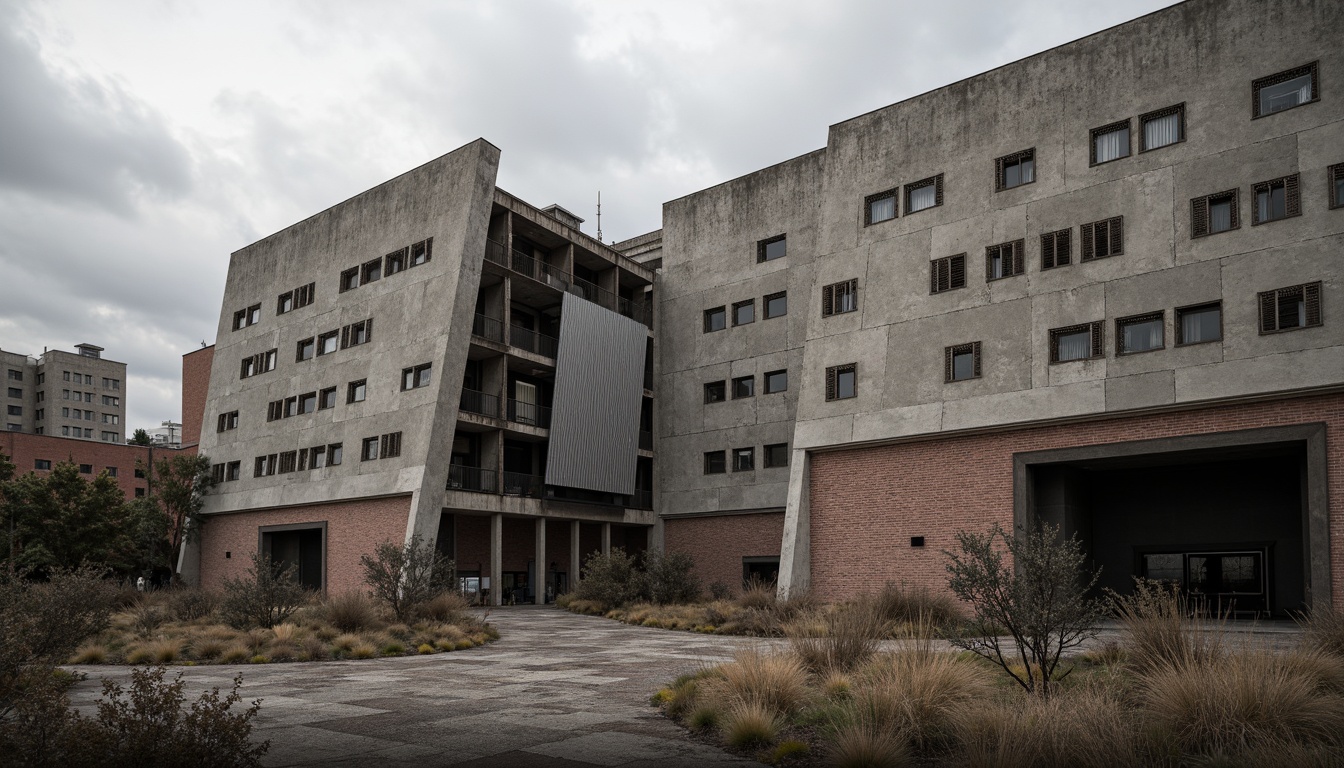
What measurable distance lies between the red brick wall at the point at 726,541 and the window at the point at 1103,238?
17001 millimetres

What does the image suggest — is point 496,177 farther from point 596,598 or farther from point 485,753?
point 485,753

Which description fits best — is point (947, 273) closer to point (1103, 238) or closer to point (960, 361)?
point (960, 361)

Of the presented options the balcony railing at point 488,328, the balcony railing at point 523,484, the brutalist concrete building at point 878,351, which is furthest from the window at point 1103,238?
the balcony railing at point 523,484

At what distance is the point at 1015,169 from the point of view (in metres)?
27.8

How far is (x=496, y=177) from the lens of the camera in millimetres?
37844

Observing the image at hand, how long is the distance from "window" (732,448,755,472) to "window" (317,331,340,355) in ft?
59.5

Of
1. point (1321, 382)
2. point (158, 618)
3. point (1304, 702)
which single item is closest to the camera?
point (1304, 702)

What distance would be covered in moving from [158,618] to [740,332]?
24.9 meters

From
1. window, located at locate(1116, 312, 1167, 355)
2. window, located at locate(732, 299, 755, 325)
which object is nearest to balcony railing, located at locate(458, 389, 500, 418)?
window, located at locate(732, 299, 755, 325)

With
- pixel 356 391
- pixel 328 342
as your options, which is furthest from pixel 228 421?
pixel 356 391

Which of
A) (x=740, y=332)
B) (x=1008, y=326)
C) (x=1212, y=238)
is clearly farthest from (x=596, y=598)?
(x=1212, y=238)

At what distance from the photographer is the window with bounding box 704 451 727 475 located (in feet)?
135

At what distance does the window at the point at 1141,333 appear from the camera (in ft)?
78.7

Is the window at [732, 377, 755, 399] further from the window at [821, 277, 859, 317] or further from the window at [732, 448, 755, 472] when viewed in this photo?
the window at [821, 277, 859, 317]
